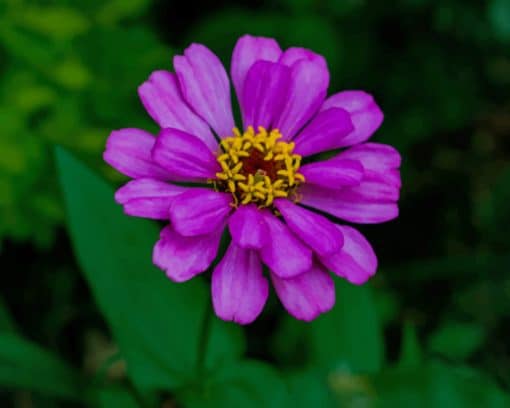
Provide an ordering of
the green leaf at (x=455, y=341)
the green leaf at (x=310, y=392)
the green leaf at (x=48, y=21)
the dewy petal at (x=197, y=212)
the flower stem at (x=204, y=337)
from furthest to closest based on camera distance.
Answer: the green leaf at (x=455, y=341) → the green leaf at (x=48, y=21) → the green leaf at (x=310, y=392) → the flower stem at (x=204, y=337) → the dewy petal at (x=197, y=212)

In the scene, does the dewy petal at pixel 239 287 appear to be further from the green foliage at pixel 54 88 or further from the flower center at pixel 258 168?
the green foliage at pixel 54 88

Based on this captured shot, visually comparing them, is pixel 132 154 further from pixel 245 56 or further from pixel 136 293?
pixel 136 293

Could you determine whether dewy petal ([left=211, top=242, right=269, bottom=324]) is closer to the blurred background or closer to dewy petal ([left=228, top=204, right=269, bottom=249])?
dewy petal ([left=228, top=204, right=269, bottom=249])

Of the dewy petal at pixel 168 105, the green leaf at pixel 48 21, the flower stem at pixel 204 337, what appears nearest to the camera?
the dewy petal at pixel 168 105

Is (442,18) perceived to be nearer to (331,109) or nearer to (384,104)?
(384,104)

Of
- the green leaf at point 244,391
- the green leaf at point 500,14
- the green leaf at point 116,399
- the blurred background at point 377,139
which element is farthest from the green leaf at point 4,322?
the green leaf at point 500,14

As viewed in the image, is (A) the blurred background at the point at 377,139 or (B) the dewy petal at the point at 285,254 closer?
(B) the dewy petal at the point at 285,254

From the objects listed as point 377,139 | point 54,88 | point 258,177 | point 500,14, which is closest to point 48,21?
point 54,88

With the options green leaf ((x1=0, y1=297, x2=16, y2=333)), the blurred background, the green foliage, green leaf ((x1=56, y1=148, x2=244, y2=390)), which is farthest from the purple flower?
green leaf ((x1=0, y1=297, x2=16, y2=333))
